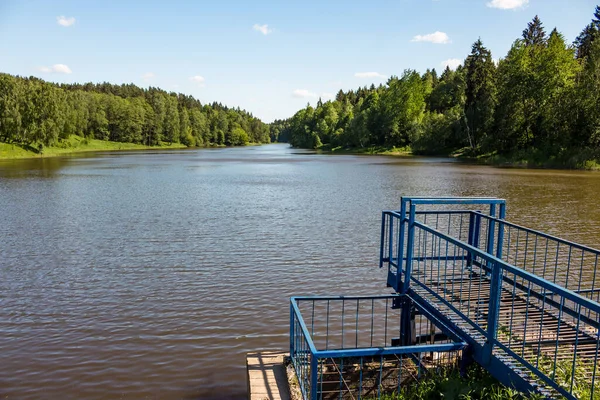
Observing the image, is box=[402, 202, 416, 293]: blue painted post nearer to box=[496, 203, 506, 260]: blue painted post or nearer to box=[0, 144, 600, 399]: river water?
box=[496, 203, 506, 260]: blue painted post

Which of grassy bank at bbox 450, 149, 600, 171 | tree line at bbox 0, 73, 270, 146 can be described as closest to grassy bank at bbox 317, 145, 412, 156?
grassy bank at bbox 450, 149, 600, 171

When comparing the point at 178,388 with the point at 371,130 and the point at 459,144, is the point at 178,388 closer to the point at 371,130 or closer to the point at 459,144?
the point at 459,144

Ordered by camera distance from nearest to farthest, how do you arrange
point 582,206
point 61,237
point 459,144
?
point 61,237
point 582,206
point 459,144

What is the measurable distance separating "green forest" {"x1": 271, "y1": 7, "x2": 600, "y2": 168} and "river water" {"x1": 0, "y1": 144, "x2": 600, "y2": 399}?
28.8 metres

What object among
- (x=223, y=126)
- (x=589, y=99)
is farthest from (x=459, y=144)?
(x=223, y=126)

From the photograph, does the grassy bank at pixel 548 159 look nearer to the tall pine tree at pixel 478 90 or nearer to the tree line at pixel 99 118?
the tall pine tree at pixel 478 90

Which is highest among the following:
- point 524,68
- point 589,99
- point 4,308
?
point 524,68

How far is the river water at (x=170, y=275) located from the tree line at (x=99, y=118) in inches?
2358

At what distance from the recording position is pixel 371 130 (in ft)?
356

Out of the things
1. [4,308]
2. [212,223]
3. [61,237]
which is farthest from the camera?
[212,223]

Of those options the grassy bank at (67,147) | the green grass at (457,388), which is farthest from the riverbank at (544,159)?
the grassy bank at (67,147)

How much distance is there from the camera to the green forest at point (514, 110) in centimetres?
5369

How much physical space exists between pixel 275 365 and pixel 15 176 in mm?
45650

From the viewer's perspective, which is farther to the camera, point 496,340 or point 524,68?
point 524,68
